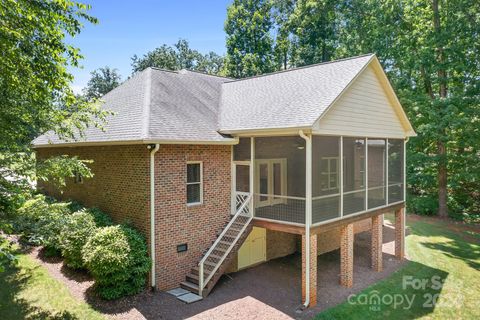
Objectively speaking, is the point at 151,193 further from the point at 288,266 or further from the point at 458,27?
the point at 458,27

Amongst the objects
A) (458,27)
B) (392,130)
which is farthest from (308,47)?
(392,130)

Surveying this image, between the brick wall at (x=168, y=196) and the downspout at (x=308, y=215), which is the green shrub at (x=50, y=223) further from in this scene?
the downspout at (x=308, y=215)

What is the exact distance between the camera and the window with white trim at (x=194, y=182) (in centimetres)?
1207

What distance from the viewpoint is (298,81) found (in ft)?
47.1

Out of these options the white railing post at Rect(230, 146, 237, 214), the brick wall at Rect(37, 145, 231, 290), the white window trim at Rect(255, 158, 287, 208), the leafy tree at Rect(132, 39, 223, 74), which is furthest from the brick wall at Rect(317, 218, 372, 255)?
the leafy tree at Rect(132, 39, 223, 74)

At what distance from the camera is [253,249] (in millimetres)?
14297

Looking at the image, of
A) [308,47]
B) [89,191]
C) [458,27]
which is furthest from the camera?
[308,47]

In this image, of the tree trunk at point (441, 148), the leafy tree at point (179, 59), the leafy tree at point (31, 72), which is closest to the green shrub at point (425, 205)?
the tree trunk at point (441, 148)

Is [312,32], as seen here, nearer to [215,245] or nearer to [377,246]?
[377,246]

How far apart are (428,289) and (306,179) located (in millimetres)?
6461

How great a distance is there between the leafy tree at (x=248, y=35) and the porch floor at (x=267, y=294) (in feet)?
81.9

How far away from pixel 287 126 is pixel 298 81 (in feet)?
14.4

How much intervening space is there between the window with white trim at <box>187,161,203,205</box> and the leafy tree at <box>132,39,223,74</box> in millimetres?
34655

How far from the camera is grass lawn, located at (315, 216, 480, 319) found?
10.7 meters
